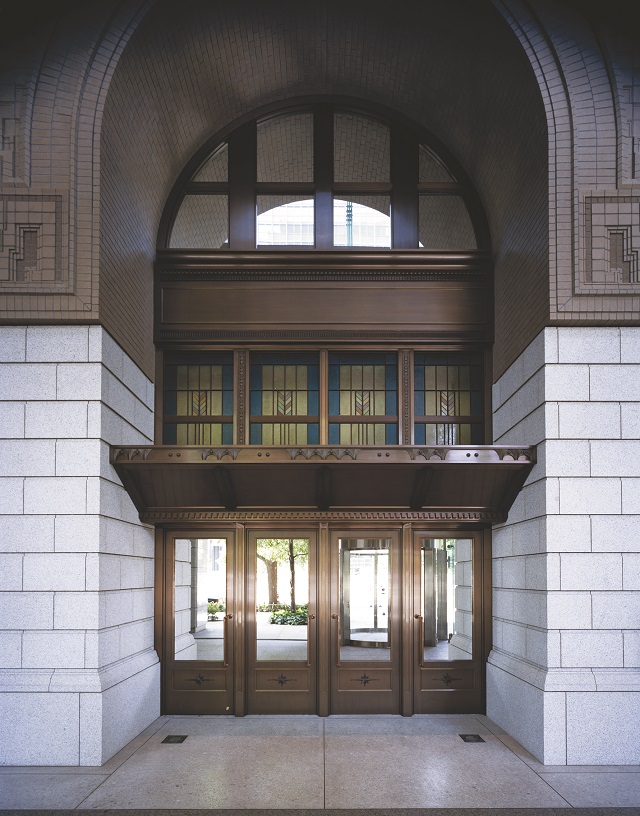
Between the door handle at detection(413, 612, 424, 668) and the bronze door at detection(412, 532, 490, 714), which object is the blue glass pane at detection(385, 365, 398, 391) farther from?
the door handle at detection(413, 612, 424, 668)

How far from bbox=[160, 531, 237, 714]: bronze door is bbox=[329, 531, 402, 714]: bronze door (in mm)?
1338

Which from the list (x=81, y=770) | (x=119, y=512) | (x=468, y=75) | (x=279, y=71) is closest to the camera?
(x=81, y=770)

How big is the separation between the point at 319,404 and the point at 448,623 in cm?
329

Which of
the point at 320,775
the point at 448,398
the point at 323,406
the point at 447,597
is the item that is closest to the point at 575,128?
the point at 448,398

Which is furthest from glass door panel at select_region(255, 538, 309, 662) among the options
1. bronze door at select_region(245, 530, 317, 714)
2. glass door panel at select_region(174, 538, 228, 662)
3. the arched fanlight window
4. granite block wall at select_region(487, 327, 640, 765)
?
the arched fanlight window

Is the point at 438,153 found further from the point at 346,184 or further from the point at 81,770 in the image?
the point at 81,770

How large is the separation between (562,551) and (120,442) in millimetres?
4858

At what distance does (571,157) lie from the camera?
24.9 ft

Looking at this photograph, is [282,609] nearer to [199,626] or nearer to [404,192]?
[199,626]

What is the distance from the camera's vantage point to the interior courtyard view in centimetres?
718

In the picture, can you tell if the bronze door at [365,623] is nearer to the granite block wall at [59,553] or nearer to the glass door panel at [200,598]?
the glass door panel at [200,598]

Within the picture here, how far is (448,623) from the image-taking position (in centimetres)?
932

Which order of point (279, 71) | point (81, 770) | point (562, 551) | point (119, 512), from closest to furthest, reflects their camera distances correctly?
point (81, 770) < point (562, 551) < point (119, 512) < point (279, 71)

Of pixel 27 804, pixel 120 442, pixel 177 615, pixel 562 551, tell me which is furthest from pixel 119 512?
pixel 562 551
